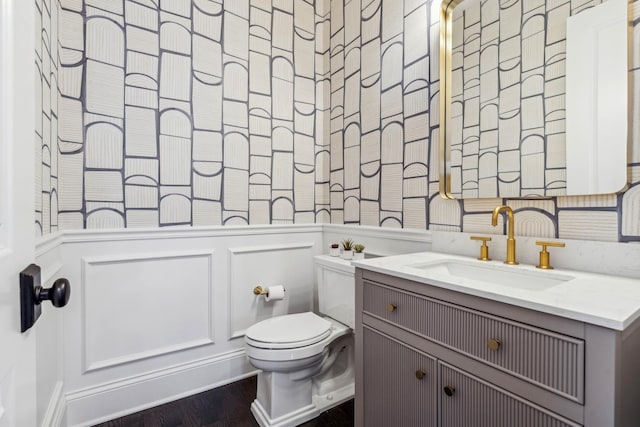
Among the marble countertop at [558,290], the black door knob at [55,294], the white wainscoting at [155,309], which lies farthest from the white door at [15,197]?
the marble countertop at [558,290]

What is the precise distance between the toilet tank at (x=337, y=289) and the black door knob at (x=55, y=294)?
133 cm

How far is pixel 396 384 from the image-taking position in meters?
1.20

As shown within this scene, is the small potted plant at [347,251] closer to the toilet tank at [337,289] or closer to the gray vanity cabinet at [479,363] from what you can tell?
the toilet tank at [337,289]

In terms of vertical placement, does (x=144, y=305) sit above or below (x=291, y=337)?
above

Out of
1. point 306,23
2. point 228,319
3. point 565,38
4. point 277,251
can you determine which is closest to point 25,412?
point 228,319

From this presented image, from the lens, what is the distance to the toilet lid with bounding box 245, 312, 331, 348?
156 cm

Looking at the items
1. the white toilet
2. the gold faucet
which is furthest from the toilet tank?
the gold faucet

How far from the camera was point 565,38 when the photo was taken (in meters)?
1.19

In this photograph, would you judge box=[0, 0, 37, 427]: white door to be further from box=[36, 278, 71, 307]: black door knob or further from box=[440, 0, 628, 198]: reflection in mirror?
box=[440, 0, 628, 198]: reflection in mirror

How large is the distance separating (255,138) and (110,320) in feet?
4.42

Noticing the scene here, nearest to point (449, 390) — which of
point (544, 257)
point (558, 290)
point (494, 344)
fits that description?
point (494, 344)

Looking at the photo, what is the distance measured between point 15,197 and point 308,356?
1350 millimetres

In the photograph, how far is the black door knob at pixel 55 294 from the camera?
0.56 m

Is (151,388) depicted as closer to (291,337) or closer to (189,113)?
(291,337)
